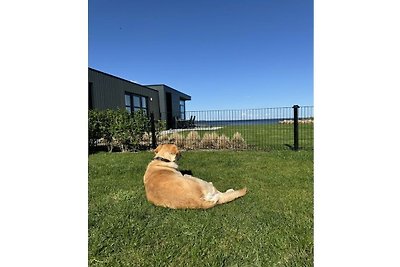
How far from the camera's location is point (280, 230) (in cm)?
166

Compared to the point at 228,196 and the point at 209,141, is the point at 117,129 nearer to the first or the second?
the point at 209,141

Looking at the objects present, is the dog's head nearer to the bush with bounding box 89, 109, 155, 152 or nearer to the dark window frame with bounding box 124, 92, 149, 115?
the bush with bounding box 89, 109, 155, 152

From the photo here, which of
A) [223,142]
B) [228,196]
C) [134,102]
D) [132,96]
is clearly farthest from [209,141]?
[134,102]

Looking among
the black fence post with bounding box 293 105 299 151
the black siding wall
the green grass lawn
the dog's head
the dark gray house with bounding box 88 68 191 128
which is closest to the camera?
the green grass lawn

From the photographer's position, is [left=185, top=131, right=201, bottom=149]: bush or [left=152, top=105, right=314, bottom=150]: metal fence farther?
[left=185, top=131, right=201, bottom=149]: bush

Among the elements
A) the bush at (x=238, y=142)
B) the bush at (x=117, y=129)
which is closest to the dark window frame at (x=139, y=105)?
the bush at (x=117, y=129)

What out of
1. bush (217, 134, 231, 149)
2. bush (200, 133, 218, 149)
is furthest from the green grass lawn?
bush (200, 133, 218, 149)

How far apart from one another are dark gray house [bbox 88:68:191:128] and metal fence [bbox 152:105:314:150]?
5.22 ft

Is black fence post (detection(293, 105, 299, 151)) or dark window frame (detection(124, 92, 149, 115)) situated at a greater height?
dark window frame (detection(124, 92, 149, 115))

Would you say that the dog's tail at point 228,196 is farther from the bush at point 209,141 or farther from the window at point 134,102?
the window at point 134,102

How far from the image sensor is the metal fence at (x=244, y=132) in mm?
6039

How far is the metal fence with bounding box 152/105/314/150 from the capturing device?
6.04 m
